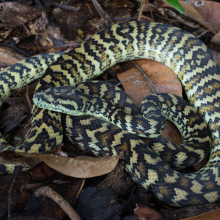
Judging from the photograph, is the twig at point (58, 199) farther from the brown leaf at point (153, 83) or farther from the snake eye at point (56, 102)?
the brown leaf at point (153, 83)

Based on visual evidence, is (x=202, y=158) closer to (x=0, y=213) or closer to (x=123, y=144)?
(x=123, y=144)

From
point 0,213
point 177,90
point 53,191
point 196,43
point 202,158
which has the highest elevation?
point 196,43

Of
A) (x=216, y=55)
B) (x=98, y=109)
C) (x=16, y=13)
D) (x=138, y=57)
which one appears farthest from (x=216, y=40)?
(x=16, y=13)

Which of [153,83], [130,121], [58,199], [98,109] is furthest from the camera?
[153,83]

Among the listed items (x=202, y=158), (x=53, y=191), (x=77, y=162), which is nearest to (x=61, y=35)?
(x=77, y=162)

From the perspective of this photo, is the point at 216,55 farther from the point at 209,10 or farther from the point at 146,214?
the point at 146,214

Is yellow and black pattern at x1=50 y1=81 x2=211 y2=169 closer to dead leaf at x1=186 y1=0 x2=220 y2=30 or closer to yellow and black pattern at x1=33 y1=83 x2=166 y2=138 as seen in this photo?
yellow and black pattern at x1=33 y1=83 x2=166 y2=138
